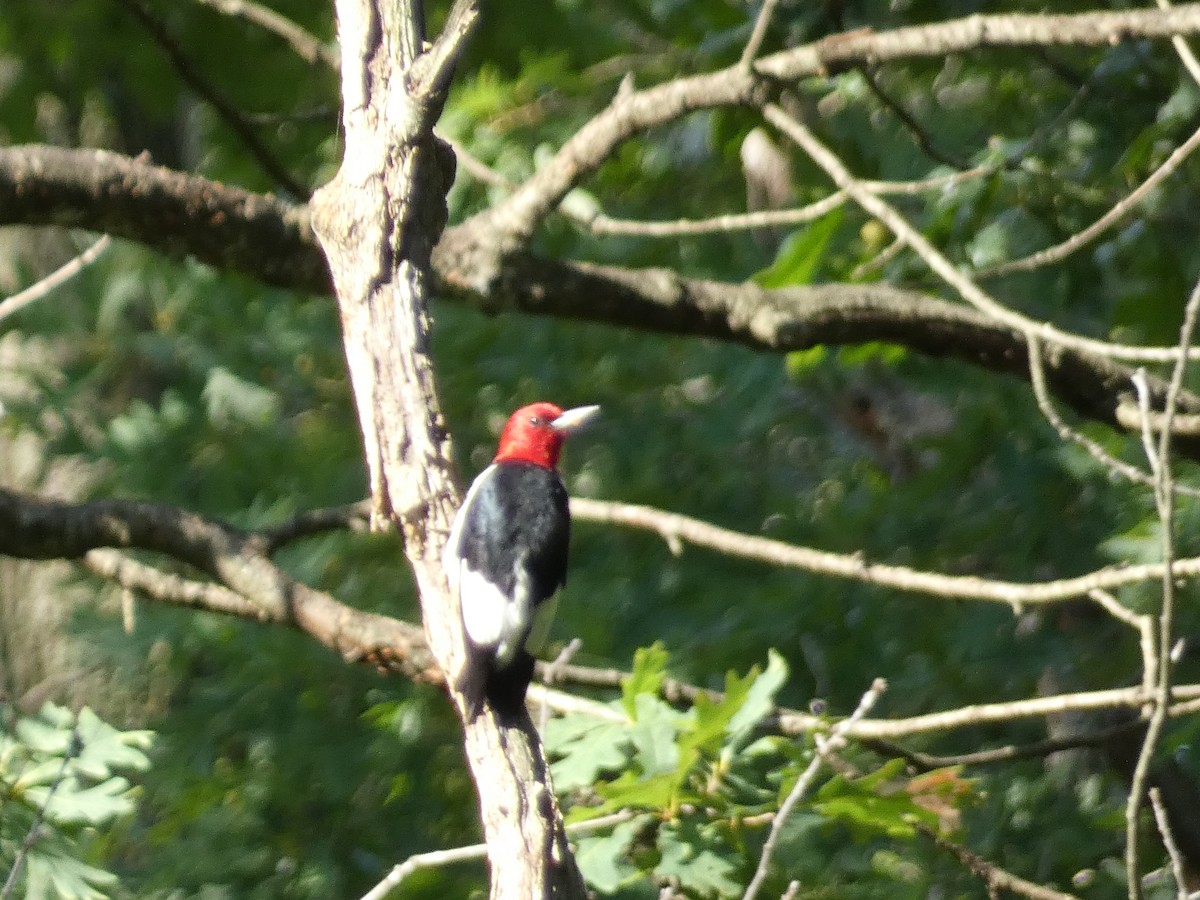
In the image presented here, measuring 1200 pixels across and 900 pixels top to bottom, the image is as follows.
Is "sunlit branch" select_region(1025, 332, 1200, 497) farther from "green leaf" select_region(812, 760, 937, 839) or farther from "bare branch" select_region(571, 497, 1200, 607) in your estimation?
"green leaf" select_region(812, 760, 937, 839)

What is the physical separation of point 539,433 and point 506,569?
32.0 inches

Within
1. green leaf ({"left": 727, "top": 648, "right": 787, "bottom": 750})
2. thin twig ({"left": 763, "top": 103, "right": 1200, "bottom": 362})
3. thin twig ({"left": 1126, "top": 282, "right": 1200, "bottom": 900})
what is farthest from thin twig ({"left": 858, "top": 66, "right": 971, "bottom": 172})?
green leaf ({"left": 727, "top": 648, "right": 787, "bottom": 750})

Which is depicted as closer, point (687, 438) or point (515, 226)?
point (515, 226)

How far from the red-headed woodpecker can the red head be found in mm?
65

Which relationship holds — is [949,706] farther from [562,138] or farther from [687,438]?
[562,138]

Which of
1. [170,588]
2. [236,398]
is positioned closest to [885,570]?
[170,588]

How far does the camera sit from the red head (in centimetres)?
396

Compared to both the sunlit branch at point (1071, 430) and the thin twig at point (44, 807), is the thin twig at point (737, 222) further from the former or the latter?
the thin twig at point (44, 807)

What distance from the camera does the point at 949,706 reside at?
554 cm

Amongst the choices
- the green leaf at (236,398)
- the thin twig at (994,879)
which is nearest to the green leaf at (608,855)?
the thin twig at (994,879)

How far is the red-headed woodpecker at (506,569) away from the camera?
2.75 m

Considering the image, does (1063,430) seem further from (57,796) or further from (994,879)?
(57,796)

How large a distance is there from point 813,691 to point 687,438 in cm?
128

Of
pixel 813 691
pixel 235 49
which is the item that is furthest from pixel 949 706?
pixel 235 49
